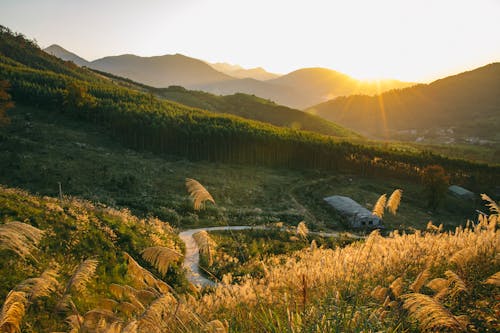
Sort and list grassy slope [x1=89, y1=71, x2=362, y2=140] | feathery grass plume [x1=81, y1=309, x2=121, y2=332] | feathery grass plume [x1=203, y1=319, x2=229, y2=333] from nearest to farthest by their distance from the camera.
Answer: feathery grass plume [x1=203, y1=319, x2=229, y2=333]
feathery grass plume [x1=81, y1=309, x2=121, y2=332]
grassy slope [x1=89, y1=71, x2=362, y2=140]

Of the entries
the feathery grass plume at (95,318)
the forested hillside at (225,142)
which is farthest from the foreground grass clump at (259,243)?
the forested hillside at (225,142)

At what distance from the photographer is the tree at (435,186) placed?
58719 millimetres

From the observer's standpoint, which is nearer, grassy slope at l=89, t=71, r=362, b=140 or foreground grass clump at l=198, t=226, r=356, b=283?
foreground grass clump at l=198, t=226, r=356, b=283

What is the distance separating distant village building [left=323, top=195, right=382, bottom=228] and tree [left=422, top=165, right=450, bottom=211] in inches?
678

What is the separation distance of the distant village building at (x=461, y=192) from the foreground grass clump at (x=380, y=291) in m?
69.4

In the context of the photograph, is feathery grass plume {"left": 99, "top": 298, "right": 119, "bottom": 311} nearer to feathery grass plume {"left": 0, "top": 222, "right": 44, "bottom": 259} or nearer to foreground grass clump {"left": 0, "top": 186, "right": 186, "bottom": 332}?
foreground grass clump {"left": 0, "top": 186, "right": 186, "bottom": 332}

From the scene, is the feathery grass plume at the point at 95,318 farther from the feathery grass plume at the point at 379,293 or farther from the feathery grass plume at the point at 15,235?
the feathery grass plume at the point at 379,293

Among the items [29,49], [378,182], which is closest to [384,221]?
[378,182]

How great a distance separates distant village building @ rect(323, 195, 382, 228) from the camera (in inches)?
1804

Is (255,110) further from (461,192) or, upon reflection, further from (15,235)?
→ (15,235)

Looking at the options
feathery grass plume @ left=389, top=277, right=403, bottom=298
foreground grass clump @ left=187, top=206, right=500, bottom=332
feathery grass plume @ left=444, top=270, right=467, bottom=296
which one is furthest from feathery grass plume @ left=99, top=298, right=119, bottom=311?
feathery grass plume @ left=444, top=270, right=467, bottom=296

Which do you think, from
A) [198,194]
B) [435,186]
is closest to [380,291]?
[198,194]

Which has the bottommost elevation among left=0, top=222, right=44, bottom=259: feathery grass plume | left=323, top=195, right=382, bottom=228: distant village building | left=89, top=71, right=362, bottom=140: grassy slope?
left=323, top=195, right=382, bottom=228: distant village building

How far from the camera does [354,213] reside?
4700 centimetres
